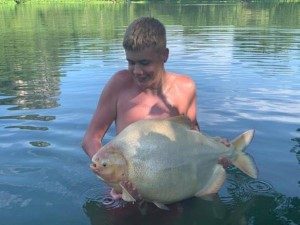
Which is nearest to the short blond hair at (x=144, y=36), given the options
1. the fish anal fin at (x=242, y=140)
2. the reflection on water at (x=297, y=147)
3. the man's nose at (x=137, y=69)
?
the man's nose at (x=137, y=69)

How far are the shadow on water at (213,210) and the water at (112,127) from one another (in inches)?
0.5

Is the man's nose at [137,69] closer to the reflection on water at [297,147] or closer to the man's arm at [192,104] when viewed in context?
the man's arm at [192,104]

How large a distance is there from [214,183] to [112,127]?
4546 millimetres

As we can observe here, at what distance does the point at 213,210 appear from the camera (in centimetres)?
528

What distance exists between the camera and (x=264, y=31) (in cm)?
2673

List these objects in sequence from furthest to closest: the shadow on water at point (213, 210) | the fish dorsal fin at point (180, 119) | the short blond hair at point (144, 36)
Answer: the shadow on water at point (213, 210), the short blond hair at point (144, 36), the fish dorsal fin at point (180, 119)

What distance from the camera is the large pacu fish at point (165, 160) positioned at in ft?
12.5

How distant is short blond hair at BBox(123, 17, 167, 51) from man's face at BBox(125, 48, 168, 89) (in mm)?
52

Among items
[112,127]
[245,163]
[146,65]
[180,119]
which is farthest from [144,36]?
[112,127]

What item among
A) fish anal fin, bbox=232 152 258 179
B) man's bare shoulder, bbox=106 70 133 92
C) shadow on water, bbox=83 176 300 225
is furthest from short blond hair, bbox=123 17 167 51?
shadow on water, bbox=83 176 300 225

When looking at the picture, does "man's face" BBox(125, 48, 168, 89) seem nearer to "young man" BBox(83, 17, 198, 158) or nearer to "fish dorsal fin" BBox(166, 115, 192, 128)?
"young man" BBox(83, 17, 198, 158)

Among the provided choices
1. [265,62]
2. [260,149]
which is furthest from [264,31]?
[260,149]

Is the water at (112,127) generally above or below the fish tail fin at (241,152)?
below

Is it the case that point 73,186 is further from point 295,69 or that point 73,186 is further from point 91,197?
point 295,69
